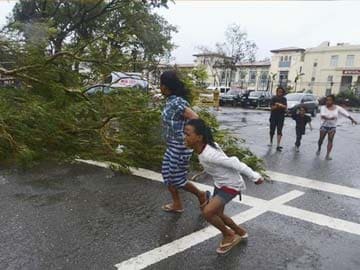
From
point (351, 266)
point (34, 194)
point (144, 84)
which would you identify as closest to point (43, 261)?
point (34, 194)

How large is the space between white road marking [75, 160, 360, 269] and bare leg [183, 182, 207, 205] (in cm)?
45

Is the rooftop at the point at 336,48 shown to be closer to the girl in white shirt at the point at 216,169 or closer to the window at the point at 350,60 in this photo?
the window at the point at 350,60

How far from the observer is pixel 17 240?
3.66 m

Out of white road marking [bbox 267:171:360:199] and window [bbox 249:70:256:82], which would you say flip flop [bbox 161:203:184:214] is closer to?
white road marking [bbox 267:171:360:199]

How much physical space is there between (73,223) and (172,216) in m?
1.12

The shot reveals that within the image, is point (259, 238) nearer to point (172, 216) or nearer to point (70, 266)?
point (172, 216)

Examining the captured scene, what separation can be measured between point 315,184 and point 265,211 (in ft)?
6.23

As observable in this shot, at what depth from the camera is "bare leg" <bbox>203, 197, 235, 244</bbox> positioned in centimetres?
357

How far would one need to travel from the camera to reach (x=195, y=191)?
4539 millimetres

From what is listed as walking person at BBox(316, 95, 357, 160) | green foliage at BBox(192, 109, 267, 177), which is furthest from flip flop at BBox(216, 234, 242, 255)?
walking person at BBox(316, 95, 357, 160)

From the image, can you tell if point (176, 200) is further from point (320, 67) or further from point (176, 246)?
point (320, 67)

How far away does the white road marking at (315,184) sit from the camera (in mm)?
5906

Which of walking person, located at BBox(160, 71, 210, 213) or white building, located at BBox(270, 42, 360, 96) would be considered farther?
white building, located at BBox(270, 42, 360, 96)

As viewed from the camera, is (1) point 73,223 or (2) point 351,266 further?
(1) point 73,223
